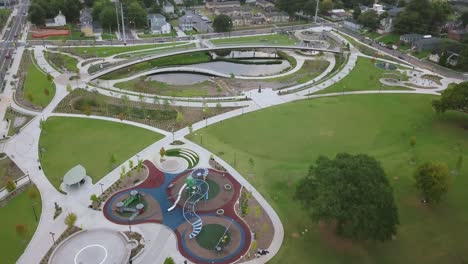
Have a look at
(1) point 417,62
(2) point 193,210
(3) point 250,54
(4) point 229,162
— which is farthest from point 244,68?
(2) point 193,210

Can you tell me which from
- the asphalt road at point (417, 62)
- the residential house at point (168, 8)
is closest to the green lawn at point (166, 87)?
the asphalt road at point (417, 62)

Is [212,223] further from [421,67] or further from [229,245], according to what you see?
[421,67]

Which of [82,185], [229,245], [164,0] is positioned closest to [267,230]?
[229,245]

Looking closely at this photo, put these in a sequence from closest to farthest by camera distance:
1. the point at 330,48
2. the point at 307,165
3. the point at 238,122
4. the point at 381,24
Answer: the point at 307,165, the point at 238,122, the point at 330,48, the point at 381,24

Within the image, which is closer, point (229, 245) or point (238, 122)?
point (229, 245)

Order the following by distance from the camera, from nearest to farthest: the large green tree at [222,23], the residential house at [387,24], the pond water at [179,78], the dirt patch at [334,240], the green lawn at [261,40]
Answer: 1. the dirt patch at [334,240]
2. the pond water at [179,78]
3. the green lawn at [261,40]
4. the residential house at [387,24]
5. the large green tree at [222,23]

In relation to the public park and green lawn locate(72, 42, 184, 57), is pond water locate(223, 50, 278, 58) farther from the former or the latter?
green lawn locate(72, 42, 184, 57)

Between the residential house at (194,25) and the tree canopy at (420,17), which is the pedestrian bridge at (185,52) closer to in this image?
the residential house at (194,25)
